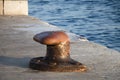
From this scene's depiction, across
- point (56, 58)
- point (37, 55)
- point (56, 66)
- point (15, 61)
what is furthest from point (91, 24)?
point (56, 66)

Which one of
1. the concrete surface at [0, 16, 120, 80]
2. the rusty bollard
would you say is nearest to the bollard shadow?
the concrete surface at [0, 16, 120, 80]

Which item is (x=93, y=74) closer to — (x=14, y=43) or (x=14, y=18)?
(x=14, y=43)

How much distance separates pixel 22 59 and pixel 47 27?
4.03 meters

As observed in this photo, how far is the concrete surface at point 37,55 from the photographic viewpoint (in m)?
7.48

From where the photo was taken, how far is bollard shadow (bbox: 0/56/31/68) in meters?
8.16

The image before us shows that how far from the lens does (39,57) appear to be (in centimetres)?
831

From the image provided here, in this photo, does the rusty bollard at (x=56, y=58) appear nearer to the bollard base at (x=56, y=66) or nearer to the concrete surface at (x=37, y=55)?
the bollard base at (x=56, y=66)

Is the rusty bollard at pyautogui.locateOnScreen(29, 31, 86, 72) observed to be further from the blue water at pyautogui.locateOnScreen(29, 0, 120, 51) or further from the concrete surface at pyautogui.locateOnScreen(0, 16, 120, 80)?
the blue water at pyautogui.locateOnScreen(29, 0, 120, 51)

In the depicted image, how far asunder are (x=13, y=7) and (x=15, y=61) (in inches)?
261

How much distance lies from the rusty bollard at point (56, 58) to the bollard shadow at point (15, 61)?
0.22 m

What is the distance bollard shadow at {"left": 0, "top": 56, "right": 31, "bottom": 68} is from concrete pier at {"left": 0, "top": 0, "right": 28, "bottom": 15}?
6.23 meters

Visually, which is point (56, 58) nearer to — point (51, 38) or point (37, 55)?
point (51, 38)

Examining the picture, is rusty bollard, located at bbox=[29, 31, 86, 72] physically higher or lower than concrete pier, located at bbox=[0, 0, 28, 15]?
higher

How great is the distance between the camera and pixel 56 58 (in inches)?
315
